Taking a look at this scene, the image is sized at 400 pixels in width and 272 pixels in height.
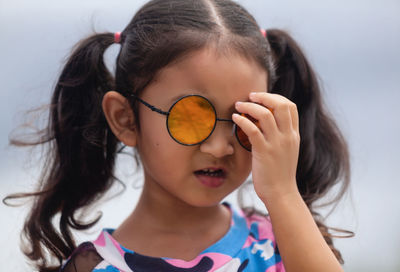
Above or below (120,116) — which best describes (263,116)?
above

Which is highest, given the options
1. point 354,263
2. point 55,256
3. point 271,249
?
point 271,249

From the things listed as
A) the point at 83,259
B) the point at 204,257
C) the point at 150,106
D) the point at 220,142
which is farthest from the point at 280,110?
the point at 83,259

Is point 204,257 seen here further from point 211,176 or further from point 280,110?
point 280,110

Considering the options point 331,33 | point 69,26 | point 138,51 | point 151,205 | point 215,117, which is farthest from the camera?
point 331,33

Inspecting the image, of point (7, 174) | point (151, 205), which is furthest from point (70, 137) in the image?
point (7, 174)

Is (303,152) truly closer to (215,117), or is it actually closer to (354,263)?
(215,117)

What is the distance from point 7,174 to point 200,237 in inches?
51.4

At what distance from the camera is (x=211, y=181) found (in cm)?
136

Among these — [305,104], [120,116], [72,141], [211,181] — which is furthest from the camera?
[305,104]

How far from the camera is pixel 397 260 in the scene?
245 cm

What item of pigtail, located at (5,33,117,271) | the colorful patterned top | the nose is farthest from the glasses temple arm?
the colorful patterned top

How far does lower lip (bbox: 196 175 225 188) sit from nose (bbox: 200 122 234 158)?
0.26 feet

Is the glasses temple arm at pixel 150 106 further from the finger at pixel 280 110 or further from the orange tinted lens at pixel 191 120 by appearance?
the finger at pixel 280 110

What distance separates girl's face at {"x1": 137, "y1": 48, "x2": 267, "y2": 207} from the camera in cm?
129
